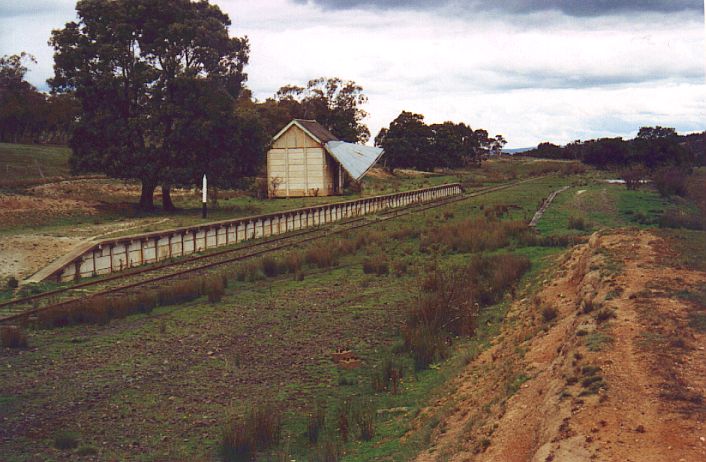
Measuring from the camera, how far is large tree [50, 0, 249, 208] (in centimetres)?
3459

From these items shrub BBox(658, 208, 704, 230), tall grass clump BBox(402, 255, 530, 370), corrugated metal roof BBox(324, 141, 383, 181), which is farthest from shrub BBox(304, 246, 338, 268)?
corrugated metal roof BBox(324, 141, 383, 181)

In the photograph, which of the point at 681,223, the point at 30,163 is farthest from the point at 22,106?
the point at 681,223

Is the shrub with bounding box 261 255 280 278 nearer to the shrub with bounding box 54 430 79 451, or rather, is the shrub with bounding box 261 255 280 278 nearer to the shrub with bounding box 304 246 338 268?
the shrub with bounding box 304 246 338 268

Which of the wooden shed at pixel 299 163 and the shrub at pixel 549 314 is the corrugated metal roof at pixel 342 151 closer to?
the wooden shed at pixel 299 163

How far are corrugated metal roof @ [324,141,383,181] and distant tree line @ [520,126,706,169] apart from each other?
1326 inches

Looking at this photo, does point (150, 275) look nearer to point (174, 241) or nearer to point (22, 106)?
point (174, 241)

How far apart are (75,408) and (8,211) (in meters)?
24.3

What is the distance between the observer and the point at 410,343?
500 inches

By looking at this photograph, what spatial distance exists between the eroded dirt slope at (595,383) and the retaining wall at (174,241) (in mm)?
12351

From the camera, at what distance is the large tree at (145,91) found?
34.6 meters

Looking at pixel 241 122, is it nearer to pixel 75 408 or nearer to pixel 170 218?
pixel 170 218

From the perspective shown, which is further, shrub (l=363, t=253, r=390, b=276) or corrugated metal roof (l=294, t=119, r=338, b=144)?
corrugated metal roof (l=294, t=119, r=338, b=144)

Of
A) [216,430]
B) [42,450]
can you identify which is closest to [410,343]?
[216,430]

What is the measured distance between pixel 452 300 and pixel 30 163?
48129 millimetres
